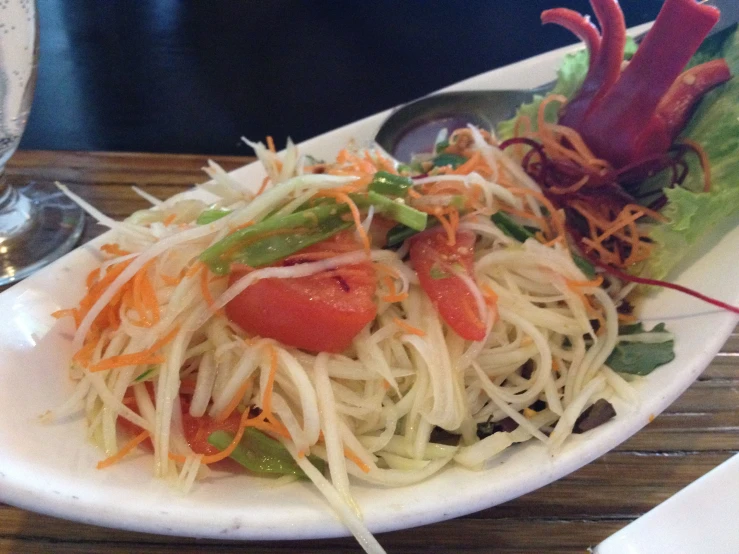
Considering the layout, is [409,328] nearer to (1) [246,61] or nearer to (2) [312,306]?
(2) [312,306]

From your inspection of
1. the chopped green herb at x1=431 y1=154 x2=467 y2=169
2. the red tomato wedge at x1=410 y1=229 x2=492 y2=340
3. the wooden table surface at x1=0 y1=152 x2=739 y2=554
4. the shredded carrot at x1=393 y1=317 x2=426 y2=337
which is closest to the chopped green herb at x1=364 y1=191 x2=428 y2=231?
the red tomato wedge at x1=410 y1=229 x2=492 y2=340

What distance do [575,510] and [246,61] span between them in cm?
261

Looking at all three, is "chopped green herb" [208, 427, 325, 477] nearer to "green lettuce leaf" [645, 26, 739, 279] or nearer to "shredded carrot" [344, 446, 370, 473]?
"shredded carrot" [344, 446, 370, 473]

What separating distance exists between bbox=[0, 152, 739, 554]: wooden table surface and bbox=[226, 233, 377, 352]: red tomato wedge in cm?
42

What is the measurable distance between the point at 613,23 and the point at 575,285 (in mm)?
749

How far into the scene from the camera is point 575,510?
123 centimetres

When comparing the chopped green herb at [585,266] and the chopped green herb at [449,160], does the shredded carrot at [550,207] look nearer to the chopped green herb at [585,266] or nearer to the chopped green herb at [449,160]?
the chopped green herb at [585,266]

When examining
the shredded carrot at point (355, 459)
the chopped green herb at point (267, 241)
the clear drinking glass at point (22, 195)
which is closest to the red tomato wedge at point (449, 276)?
the chopped green herb at point (267, 241)

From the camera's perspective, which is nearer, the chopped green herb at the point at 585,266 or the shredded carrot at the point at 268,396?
the shredded carrot at the point at 268,396

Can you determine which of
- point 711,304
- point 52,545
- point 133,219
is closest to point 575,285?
point 711,304

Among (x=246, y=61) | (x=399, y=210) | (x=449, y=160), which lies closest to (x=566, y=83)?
(x=449, y=160)

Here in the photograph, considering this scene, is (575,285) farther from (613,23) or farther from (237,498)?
(237,498)

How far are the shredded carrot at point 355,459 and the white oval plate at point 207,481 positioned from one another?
0.04 metres

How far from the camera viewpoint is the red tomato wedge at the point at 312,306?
112 centimetres
